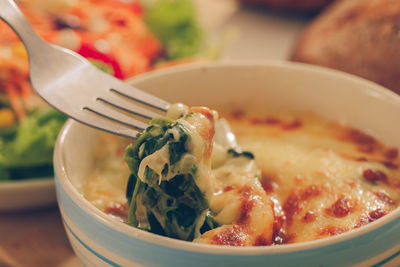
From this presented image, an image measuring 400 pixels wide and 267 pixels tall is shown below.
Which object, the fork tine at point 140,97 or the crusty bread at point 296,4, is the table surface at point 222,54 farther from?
the fork tine at point 140,97

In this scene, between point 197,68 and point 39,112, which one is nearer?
point 197,68

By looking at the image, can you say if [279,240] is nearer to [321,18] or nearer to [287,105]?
[287,105]

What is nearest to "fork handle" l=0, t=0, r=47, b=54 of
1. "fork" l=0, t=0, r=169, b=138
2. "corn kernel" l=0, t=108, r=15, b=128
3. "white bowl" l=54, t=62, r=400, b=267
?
"fork" l=0, t=0, r=169, b=138

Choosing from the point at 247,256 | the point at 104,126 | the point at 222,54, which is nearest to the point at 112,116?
the point at 104,126

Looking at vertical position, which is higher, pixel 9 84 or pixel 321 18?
pixel 321 18

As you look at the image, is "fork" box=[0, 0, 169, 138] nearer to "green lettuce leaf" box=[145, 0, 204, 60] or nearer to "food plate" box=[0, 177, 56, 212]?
"food plate" box=[0, 177, 56, 212]

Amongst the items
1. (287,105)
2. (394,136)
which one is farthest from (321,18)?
(394,136)

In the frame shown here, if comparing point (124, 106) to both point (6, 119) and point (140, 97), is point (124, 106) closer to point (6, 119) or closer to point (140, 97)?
point (140, 97)

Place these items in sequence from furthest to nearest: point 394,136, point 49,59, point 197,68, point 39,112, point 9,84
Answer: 1. point 9,84
2. point 39,112
3. point 197,68
4. point 394,136
5. point 49,59
